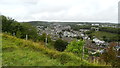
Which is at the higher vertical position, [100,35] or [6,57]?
[6,57]

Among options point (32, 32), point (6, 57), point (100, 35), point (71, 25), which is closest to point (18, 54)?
point (6, 57)

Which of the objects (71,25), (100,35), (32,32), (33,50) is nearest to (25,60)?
(33,50)

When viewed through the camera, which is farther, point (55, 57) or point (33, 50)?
point (33, 50)

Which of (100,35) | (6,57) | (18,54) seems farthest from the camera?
(100,35)

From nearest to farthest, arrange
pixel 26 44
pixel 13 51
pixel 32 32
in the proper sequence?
pixel 13 51 → pixel 26 44 → pixel 32 32

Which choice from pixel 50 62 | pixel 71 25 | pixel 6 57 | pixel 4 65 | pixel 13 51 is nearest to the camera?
pixel 4 65

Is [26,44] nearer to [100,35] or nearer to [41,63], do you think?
[41,63]

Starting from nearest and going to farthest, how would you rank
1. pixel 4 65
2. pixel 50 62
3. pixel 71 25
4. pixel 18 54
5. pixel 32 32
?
pixel 4 65, pixel 50 62, pixel 18 54, pixel 32 32, pixel 71 25

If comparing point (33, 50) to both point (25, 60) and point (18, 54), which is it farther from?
point (25, 60)

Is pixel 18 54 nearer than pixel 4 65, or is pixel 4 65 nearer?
pixel 4 65
